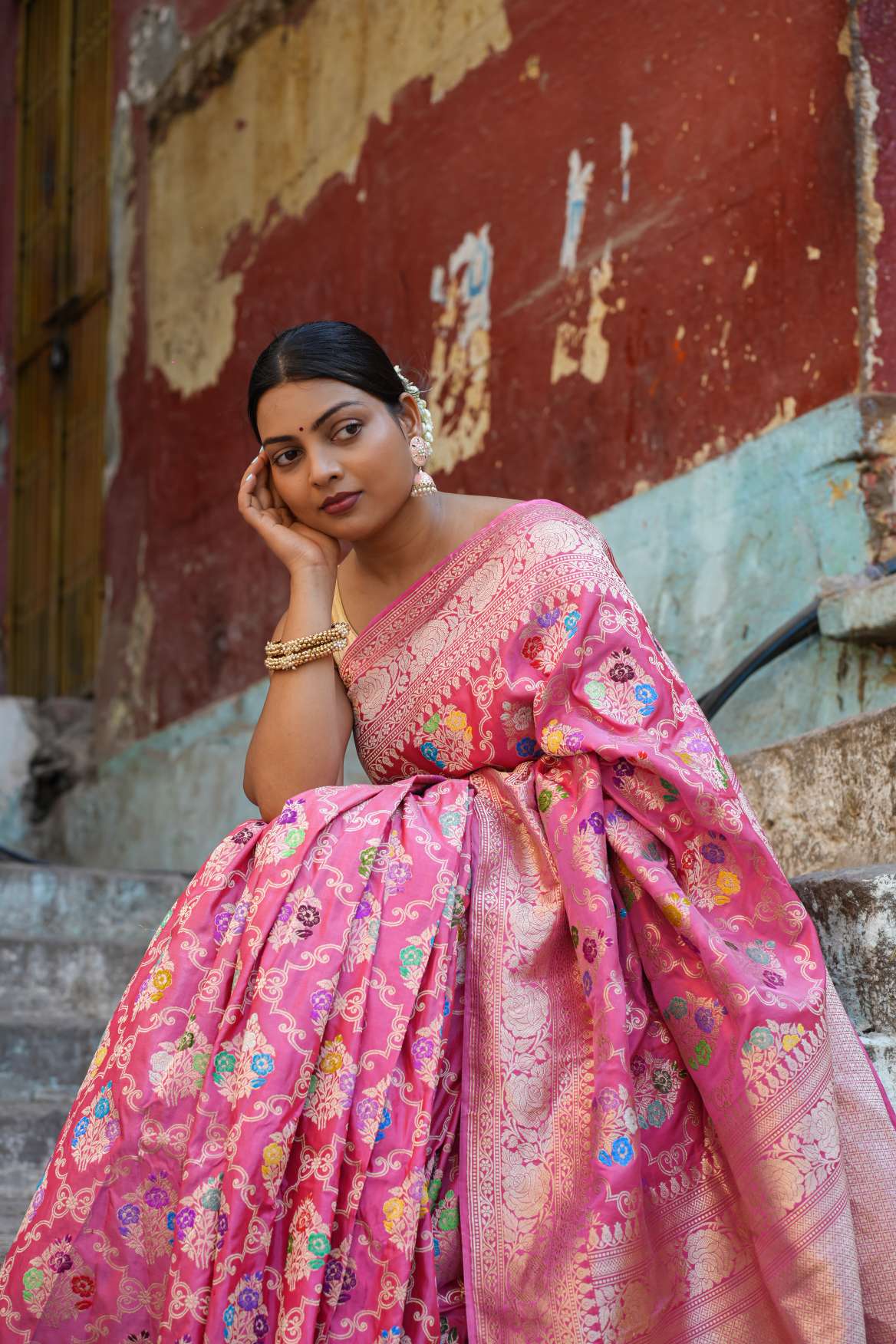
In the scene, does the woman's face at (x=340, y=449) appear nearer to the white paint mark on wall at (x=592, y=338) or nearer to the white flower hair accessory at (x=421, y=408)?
the white flower hair accessory at (x=421, y=408)

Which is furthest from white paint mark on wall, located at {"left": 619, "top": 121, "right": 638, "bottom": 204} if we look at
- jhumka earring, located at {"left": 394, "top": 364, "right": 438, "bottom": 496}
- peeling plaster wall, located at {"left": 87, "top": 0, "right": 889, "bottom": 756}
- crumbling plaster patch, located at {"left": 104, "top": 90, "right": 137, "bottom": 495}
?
crumbling plaster patch, located at {"left": 104, "top": 90, "right": 137, "bottom": 495}

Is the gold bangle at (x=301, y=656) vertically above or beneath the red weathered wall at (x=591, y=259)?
beneath

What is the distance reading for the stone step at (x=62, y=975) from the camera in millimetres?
4168

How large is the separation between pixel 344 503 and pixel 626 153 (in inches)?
77.3

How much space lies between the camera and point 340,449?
270 centimetres

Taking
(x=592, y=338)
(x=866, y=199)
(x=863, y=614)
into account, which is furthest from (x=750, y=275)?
(x=863, y=614)

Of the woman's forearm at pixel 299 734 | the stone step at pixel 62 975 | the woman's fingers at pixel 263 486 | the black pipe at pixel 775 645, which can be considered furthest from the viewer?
the stone step at pixel 62 975

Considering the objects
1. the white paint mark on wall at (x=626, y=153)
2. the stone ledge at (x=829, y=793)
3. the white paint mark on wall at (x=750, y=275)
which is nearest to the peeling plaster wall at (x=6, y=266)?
the white paint mark on wall at (x=626, y=153)

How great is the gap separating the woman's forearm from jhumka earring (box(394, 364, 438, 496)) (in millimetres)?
265

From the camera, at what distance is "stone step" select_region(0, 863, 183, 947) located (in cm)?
463

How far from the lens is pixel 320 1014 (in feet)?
6.99

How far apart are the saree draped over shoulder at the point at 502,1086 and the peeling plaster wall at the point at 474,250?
1.44m

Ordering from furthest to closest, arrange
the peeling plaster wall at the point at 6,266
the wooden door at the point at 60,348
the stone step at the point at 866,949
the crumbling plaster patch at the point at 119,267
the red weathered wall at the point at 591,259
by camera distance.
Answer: the peeling plaster wall at the point at 6,266 → the wooden door at the point at 60,348 → the crumbling plaster patch at the point at 119,267 → the red weathered wall at the point at 591,259 → the stone step at the point at 866,949

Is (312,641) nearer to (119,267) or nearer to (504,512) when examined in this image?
(504,512)
